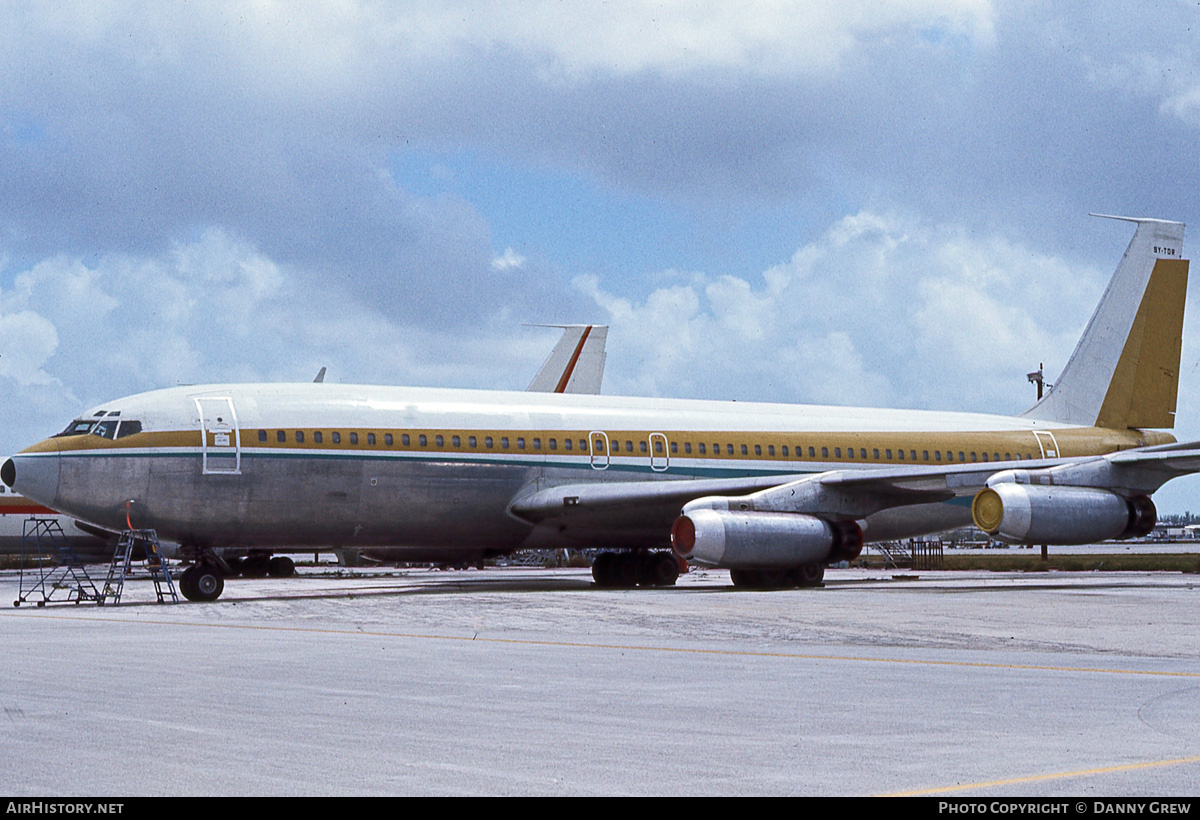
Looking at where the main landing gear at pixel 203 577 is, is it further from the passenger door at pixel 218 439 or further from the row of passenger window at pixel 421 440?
the row of passenger window at pixel 421 440

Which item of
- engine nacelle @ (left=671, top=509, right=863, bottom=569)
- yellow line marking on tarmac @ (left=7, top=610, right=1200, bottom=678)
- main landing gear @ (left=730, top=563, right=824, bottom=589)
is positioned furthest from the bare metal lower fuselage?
yellow line marking on tarmac @ (left=7, top=610, right=1200, bottom=678)

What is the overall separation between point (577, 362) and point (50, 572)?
1825cm

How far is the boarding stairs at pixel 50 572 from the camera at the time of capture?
89.3 ft

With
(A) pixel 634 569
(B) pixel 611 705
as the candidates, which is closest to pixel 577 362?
(A) pixel 634 569

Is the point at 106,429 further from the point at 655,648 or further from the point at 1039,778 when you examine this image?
the point at 1039,778

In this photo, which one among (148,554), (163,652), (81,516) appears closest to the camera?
(163,652)

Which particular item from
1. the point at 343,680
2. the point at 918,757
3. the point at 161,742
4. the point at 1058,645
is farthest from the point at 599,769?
the point at 1058,645

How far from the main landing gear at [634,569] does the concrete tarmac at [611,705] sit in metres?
13.0

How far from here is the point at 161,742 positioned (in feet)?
26.7

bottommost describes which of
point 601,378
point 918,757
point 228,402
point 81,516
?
point 918,757

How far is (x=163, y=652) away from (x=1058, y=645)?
9317 millimetres

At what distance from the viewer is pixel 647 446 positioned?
102ft

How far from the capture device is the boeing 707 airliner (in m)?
26.1

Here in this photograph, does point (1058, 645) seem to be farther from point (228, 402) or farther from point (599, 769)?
point (228, 402)
